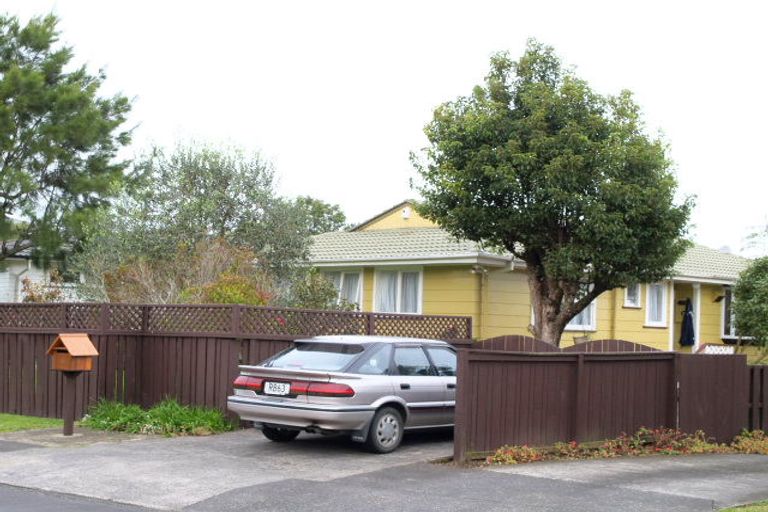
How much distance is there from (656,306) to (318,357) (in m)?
16.3

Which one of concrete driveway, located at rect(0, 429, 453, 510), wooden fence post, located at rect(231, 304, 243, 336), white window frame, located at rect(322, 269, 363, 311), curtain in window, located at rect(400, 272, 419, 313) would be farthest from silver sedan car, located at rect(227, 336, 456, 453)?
white window frame, located at rect(322, 269, 363, 311)

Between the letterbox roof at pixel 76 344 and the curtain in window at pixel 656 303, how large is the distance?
651 inches

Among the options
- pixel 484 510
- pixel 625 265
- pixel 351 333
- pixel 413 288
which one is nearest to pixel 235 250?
pixel 351 333

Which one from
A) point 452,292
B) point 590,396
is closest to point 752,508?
point 590,396

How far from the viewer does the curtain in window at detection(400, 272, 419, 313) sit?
75.4 feet

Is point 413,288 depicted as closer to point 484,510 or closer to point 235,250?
point 235,250

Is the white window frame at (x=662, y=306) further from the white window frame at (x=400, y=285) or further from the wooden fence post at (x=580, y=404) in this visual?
the wooden fence post at (x=580, y=404)

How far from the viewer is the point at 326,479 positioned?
405 inches

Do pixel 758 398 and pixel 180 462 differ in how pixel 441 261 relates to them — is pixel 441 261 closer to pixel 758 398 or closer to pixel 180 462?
pixel 758 398

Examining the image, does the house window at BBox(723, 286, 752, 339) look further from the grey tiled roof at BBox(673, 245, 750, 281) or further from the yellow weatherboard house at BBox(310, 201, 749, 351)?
the grey tiled roof at BBox(673, 245, 750, 281)

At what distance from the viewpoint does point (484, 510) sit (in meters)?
8.82

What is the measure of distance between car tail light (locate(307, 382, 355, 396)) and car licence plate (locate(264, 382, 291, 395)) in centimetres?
39

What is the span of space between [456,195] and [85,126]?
14.6m

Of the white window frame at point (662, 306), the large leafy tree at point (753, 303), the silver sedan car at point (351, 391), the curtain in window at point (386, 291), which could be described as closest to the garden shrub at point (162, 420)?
the silver sedan car at point (351, 391)
